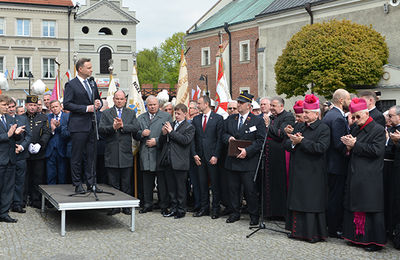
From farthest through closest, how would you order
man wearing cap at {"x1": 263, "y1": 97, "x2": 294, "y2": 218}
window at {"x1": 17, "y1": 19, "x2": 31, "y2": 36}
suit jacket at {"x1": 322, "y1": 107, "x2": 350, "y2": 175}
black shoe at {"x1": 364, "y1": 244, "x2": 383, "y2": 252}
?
1. window at {"x1": 17, "y1": 19, "x2": 31, "y2": 36}
2. man wearing cap at {"x1": 263, "y1": 97, "x2": 294, "y2": 218}
3. suit jacket at {"x1": 322, "y1": 107, "x2": 350, "y2": 175}
4. black shoe at {"x1": 364, "y1": 244, "x2": 383, "y2": 252}

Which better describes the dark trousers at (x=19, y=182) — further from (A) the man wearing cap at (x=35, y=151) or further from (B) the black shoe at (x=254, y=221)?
(B) the black shoe at (x=254, y=221)

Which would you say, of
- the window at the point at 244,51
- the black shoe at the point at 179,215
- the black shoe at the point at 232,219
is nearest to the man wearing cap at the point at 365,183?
the black shoe at the point at 232,219

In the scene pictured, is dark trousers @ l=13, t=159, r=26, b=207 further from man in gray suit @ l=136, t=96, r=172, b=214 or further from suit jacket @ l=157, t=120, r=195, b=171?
suit jacket @ l=157, t=120, r=195, b=171

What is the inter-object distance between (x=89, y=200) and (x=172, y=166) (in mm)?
1923

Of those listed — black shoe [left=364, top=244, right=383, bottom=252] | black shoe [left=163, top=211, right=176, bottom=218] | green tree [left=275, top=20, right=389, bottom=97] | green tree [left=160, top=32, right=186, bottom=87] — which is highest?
green tree [left=160, top=32, right=186, bottom=87]

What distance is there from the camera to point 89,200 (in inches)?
325

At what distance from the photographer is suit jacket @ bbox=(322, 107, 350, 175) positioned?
802 centimetres

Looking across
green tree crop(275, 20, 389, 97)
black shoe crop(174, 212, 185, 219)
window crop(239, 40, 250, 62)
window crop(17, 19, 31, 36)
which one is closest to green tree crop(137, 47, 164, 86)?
window crop(17, 19, 31, 36)

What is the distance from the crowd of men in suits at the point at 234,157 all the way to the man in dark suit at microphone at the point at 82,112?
2cm

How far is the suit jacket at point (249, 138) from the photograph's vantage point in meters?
8.95

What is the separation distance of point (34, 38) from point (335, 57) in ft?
113

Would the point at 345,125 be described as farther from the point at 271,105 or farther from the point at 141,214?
the point at 141,214

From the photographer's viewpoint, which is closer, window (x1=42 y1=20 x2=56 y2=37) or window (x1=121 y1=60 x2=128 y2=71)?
window (x1=42 y1=20 x2=56 y2=37)

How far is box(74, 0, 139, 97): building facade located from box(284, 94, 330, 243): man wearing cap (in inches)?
1945
